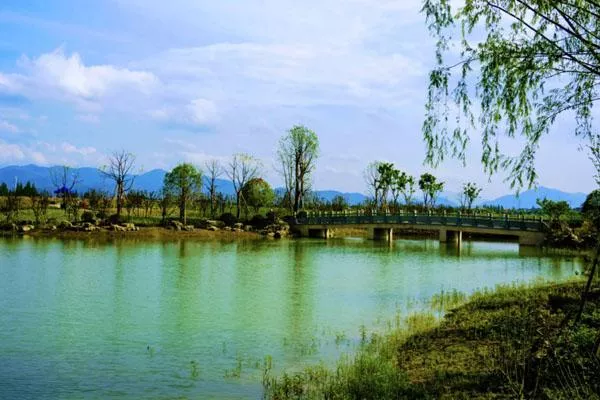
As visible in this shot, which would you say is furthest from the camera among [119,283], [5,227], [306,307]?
[5,227]

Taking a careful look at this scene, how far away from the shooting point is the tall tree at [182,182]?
160 feet

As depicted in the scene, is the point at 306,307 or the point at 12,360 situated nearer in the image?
the point at 12,360

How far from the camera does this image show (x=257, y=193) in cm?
5409

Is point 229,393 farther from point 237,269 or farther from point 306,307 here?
point 237,269

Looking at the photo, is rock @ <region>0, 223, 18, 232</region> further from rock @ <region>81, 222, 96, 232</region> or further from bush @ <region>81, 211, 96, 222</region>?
bush @ <region>81, 211, 96, 222</region>

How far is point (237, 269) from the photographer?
2406 centimetres

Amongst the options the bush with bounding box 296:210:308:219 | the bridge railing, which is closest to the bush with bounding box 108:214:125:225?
the bridge railing

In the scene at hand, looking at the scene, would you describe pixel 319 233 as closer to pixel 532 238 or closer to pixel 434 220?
pixel 434 220

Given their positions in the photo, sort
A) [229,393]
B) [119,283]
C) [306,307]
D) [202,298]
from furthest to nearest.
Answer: [119,283] < [202,298] < [306,307] < [229,393]

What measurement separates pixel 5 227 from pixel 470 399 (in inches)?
1593

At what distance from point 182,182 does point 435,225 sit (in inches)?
798

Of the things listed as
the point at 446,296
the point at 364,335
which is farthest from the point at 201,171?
the point at 364,335

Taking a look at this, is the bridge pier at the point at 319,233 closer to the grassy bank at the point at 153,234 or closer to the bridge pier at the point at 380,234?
the bridge pier at the point at 380,234

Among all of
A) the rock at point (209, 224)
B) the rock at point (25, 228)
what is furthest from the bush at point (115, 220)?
the rock at point (209, 224)
